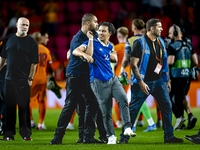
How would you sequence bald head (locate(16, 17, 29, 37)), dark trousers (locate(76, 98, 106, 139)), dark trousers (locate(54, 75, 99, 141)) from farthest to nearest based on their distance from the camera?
bald head (locate(16, 17, 29, 37)), dark trousers (locate(76, 98, 106, 139)), dark trousers (locate(54, 75, 99, 141))

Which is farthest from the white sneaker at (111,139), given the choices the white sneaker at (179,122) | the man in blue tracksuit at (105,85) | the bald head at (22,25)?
the white sneaker at (179,122)

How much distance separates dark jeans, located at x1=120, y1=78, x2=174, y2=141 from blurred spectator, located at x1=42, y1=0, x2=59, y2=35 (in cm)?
1235

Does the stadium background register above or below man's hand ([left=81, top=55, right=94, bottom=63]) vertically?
above

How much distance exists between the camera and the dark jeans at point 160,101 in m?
6.06

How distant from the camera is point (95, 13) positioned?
17906mm

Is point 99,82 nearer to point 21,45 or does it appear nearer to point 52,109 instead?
point 21,45

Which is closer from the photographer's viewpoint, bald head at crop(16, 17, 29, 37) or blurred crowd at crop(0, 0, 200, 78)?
bald head at crop(16, 17, 29, 37)

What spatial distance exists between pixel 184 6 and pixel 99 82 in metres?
14.7

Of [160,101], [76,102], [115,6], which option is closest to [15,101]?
[76,102]

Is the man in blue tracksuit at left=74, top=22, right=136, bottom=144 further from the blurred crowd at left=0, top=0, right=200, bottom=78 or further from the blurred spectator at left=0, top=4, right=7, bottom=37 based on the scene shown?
the blurred spectator at left=0, top=4, right=7, bottom=37

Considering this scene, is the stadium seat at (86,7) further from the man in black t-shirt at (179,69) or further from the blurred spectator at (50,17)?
the man in black t-shirt at (179,69)

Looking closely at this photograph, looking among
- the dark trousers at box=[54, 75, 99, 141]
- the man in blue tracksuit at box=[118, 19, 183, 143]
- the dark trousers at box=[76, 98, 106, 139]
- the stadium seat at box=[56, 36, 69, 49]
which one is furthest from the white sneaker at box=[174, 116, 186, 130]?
the stadium seat at box=[56, 36, 69, 49]

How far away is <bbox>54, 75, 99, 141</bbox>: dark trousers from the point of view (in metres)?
5.94

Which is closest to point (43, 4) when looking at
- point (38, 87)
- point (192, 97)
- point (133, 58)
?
point (192, 97)
